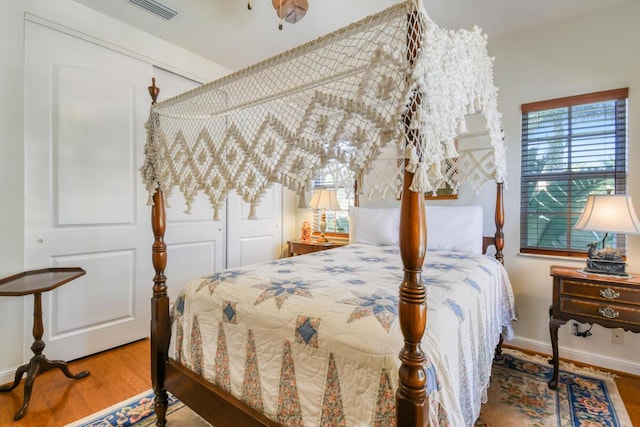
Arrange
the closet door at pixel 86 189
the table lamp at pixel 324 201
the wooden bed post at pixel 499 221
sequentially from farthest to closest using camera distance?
the table lamp at pixel 324 201 < the wooden bed post at pixel 499 221 < the closet door at pixel 86 189

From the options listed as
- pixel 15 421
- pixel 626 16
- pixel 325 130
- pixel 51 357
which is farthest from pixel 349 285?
pixel 626 16

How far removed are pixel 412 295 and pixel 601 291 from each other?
74.9 inches

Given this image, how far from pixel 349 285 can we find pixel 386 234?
158 centimetres

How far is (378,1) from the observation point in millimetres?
2266

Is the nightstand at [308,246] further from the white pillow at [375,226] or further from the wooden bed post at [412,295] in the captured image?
the wooden bed post at [412,295]

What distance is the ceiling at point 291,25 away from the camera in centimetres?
232

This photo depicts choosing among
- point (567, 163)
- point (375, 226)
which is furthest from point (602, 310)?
point (375, 226)

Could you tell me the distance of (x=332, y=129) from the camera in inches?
42.7

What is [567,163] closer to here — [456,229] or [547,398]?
[456,229]

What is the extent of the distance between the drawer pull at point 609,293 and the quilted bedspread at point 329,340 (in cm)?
74

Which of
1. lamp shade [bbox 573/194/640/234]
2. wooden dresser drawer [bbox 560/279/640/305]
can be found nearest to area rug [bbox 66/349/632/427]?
wooden dresser drawer [bbox 560/279/640/305]

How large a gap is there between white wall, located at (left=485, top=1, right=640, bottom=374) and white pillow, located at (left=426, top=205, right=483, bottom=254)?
1.15 ft

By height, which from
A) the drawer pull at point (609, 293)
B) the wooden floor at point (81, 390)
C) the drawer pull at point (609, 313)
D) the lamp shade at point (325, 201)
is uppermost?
the lamp shade at point (325, 201)

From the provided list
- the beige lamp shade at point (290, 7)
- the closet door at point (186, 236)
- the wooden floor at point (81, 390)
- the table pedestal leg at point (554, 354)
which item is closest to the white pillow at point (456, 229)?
the table pedestal leg at point (554, 354)
